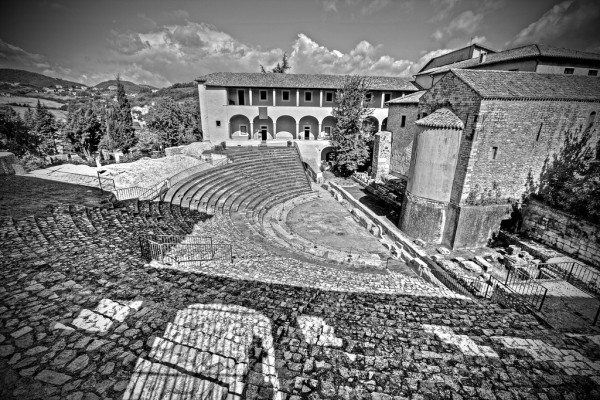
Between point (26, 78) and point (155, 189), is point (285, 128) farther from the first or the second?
point (26, 78)

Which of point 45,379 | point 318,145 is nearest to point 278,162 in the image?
point 318,145

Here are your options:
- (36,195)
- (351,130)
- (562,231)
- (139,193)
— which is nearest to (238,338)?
(139,193)

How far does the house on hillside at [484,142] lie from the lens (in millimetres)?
14562

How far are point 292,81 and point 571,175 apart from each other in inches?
1050

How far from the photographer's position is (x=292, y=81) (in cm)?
3275

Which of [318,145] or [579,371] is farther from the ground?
[318,145]

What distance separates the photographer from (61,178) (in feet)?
54.1

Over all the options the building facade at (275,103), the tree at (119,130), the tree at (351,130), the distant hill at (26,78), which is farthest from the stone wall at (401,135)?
the distant hill at (26,78)

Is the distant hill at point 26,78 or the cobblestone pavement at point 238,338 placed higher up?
the distant hill at point 26,78

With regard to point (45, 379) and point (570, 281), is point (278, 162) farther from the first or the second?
point (45, 379)

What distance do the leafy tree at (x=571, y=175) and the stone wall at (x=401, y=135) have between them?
10.6m

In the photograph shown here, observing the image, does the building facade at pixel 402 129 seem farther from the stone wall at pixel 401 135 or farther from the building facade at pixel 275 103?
the building facade at pixel 275 103

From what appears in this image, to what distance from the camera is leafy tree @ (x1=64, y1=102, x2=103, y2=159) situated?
Answer: 3431 cm

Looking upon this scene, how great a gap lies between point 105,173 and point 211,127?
1635 cm
